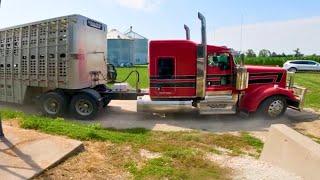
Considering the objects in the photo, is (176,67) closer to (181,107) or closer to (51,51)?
(181,107)

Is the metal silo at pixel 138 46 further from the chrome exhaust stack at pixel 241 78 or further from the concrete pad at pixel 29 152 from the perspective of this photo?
the concrete pad at pixel 29 152

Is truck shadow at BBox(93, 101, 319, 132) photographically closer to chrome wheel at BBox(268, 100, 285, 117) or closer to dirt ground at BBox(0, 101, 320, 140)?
dirt ground at BBox(0, 101, 320, 140)

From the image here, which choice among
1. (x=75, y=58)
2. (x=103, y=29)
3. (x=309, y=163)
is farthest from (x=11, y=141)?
(x=103, y=29)

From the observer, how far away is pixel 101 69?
14492 mm

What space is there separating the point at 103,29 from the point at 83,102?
282 centimetres

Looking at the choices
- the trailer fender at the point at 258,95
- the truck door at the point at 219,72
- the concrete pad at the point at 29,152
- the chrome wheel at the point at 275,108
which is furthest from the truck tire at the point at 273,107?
the concrete pad at the point at 29,152

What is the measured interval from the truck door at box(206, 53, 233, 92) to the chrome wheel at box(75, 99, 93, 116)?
147 inches

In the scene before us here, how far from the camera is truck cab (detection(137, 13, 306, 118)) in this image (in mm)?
12656

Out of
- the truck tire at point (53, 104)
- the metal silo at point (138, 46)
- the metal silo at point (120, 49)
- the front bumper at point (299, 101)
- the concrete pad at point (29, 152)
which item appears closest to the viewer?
the concrete pad at point (29, 152)

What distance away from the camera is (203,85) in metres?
12.8

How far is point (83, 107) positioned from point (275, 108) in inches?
233

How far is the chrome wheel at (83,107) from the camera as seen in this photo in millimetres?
13172

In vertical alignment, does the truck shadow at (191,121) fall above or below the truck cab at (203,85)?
below

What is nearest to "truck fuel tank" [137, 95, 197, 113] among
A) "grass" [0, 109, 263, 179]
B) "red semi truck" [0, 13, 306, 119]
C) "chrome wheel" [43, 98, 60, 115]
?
"red semi truck" [0, 13, 306, 119]
